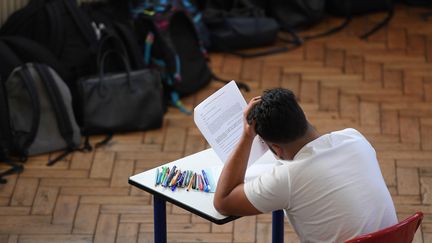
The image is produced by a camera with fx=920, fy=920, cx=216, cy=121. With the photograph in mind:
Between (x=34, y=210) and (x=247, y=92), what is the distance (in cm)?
140

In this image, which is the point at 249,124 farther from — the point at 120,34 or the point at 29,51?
the point at 120,34

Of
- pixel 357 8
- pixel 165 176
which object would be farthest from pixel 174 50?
pixel 165 176

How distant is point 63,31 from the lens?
14.5 feet

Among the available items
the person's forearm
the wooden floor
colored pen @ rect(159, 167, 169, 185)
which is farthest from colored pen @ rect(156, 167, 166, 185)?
the wooden floor

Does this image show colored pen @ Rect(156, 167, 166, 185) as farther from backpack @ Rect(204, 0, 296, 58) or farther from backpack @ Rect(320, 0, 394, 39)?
backpack @ Rect(320, 0, 394, 39)

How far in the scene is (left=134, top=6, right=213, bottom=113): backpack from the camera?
4.64 meters

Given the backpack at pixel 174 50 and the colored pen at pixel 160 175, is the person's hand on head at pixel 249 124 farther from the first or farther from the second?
the backpack at pixel 174 50

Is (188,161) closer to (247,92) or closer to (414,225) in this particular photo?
(414,225)

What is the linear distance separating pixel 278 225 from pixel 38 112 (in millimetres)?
1565

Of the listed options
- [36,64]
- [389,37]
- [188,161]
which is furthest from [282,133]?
[389,37]

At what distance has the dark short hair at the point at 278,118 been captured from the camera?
2.45m

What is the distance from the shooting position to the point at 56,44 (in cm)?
440

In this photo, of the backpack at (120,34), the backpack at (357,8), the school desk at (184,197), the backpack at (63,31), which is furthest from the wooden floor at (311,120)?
the school desk at (184,197)

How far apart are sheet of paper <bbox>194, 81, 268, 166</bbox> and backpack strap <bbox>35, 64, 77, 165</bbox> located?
1.61 meters
